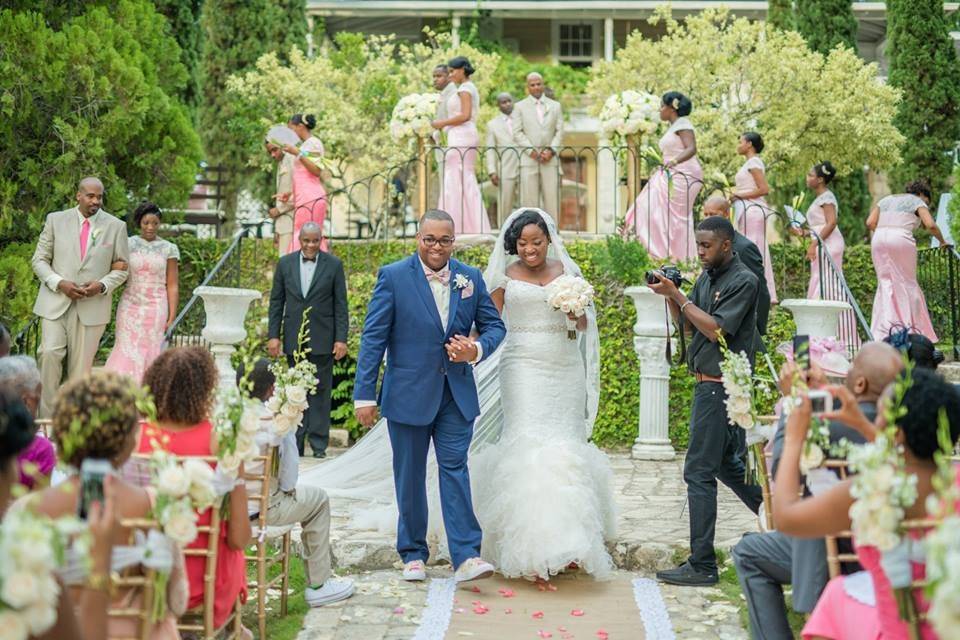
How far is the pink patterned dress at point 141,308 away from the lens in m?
11.1

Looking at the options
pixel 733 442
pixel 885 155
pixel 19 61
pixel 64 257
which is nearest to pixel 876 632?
Answer: pixel 733 442

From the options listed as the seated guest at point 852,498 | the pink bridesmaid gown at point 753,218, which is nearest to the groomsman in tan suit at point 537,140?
the pink bridesmaid gown at point 753,218

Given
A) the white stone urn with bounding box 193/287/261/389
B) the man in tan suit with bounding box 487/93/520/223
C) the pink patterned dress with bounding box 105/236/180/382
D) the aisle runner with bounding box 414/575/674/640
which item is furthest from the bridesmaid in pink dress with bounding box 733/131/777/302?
the aisle runner with bounding box 414/575/674/640

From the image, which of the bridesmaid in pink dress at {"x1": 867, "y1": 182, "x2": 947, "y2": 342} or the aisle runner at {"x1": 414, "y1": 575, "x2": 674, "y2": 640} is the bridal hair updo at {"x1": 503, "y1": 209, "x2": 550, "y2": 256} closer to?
the aisle runner at {"x1": 414, "y1": 575, "x2": 674, "y2": 640}

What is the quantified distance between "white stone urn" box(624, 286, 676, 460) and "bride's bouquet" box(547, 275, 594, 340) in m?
4.18

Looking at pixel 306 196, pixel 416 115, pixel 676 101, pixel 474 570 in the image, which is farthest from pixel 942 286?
pixel 474 570

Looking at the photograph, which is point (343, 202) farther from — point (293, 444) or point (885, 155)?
point (293, 444)

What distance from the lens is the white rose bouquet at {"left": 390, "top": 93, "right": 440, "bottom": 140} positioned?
14.4 metres

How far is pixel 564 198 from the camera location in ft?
98.9

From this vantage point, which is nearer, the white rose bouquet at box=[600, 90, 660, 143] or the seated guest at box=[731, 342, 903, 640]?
the seated guest at box=[731, 342, 903, 640]

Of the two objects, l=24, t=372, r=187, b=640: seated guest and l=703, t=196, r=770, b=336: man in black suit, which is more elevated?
l=703, t=196, r=770, b=336: man in black suit

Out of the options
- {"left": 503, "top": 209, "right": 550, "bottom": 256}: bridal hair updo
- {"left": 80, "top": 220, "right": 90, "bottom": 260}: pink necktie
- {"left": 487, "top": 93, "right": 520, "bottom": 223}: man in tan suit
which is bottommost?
{"left": 503, "top": 209, "right": 550, "bottom": 256}: bridal hair updo

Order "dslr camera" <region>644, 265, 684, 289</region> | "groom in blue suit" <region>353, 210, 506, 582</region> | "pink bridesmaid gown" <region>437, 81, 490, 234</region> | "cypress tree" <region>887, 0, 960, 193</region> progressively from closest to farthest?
"dslr camera" <region>644, 265, 684, 289</region> < "groom in blue suit" <region>353, 210, 506, 582</region> < "pink bridesmaid gown" <region>437, 81, 490, 234</region> < "cypress tree" <region>887, 0, 960, 193</region>

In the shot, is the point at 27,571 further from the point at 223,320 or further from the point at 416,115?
the point at 416,115
